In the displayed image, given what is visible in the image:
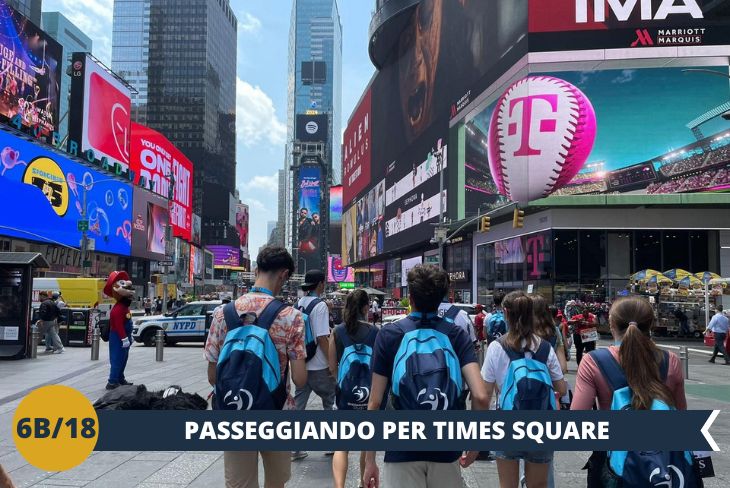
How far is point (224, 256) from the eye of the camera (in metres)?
152

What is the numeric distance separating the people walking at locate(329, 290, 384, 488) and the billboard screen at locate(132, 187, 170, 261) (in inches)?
2284

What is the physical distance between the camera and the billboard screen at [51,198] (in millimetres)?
37812

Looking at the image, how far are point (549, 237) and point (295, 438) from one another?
31953 millimetres

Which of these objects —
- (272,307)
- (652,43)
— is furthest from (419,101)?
(272,307)

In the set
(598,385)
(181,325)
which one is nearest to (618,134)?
(181,325)

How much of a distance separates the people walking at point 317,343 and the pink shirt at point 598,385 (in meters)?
3.20

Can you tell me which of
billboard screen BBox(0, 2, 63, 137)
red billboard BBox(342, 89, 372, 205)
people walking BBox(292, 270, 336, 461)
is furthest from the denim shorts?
red billboard BBox(342, 89, 372, 205)

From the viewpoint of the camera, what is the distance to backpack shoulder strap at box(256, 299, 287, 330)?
3.57 m

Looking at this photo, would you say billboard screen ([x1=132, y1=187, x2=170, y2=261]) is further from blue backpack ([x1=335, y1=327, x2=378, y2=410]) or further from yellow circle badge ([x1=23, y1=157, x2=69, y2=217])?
blue backpack ([x1=335, y1=327, x2=378, y2=410])

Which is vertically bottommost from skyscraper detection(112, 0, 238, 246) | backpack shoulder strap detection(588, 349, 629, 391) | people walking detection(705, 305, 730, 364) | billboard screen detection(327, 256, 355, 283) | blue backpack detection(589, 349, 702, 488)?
people walking detection(705, 305, 730, 364)

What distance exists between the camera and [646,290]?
28.6 metres

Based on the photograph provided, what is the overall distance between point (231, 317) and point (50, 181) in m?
45.2

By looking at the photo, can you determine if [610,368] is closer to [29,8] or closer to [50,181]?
[50,181]
